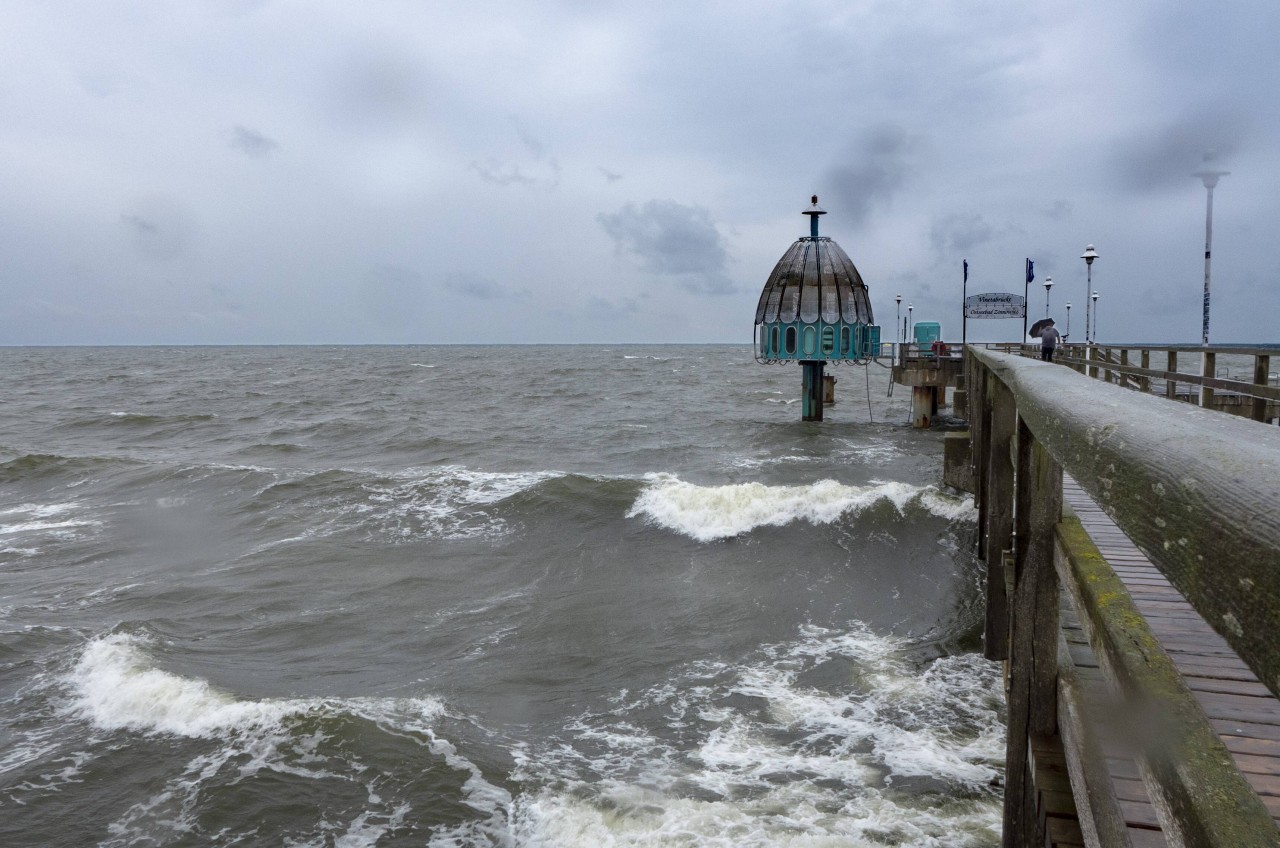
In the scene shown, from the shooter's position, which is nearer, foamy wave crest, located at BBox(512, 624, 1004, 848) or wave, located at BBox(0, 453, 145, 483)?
foamy wave crest, located at BBox(512, 624, 1004, 848)

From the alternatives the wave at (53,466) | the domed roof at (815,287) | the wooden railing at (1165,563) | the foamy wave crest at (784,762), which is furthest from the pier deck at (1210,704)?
the domed roof at (815,287)

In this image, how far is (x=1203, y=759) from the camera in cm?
154

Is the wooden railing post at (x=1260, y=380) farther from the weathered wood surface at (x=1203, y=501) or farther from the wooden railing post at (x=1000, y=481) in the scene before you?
the weathered wood surface at (x=1203, y=501)

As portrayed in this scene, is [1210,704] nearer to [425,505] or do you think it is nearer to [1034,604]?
[1034,604]

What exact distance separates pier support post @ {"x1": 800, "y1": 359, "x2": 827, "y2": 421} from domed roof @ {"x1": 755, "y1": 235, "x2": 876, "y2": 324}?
293 cm

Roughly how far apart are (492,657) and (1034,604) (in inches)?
333

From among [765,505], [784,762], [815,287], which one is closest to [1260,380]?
[784,762]

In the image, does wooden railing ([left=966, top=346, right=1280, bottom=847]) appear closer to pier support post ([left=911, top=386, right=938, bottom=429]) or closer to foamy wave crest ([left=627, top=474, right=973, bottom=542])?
foamy wave crest ([left=627, top=474, right=973, bottom=542])

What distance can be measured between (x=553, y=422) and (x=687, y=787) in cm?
3186

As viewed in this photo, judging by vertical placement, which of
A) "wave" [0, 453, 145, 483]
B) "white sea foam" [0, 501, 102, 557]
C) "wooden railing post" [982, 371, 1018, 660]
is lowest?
"white sea foam" [0, 501, 102, 557]

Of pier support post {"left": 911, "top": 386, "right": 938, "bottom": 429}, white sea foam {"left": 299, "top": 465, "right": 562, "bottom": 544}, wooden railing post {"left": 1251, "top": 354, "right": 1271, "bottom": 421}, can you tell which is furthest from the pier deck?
pier support post {"left": 911, "top": 386, "right": 938, "bottom": 429}

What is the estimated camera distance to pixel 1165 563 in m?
1.14

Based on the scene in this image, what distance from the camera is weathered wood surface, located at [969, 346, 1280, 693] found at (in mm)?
882

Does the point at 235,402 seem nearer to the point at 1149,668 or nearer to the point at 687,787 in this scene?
the point at 687,787
